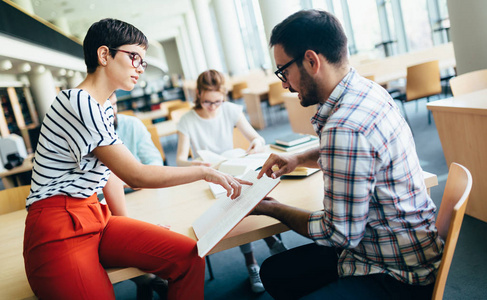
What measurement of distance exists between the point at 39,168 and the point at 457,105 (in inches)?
84.9

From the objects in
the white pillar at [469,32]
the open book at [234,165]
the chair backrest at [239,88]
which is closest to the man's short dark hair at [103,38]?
the open book at [234,165]

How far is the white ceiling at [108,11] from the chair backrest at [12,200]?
37.6ft

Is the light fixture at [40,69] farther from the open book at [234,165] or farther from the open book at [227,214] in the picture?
the open book at [227,214]

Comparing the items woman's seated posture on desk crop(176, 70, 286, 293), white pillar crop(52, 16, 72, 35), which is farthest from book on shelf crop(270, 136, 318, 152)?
white pillar crop(52, 16, 72, 35)

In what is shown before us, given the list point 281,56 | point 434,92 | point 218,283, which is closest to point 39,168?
point 281,56

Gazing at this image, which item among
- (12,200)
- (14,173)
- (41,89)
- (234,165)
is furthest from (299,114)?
(41,89)

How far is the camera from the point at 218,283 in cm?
225

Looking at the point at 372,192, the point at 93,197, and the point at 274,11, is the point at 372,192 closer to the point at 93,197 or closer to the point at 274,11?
the point at 93,197

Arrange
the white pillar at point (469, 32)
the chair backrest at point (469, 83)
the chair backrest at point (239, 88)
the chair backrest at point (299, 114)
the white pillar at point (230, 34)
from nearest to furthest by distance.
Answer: the chair backrest at point (469, 83) < the white pillar at point (469, 32) < the chair backrest at point (299, 114) < the chair backrest at point (239, 88) < the white pillar at point (230, 34)

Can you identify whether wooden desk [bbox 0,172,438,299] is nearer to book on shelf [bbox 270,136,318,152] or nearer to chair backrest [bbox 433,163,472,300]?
chair backrest [bbox 433,163,472,300]

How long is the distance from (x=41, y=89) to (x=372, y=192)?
10835 mm

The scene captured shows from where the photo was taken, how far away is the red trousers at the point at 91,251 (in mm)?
1038

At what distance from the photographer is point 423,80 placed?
15.3ft

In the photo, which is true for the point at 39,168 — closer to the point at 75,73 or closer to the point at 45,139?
A: the point at 45,139
